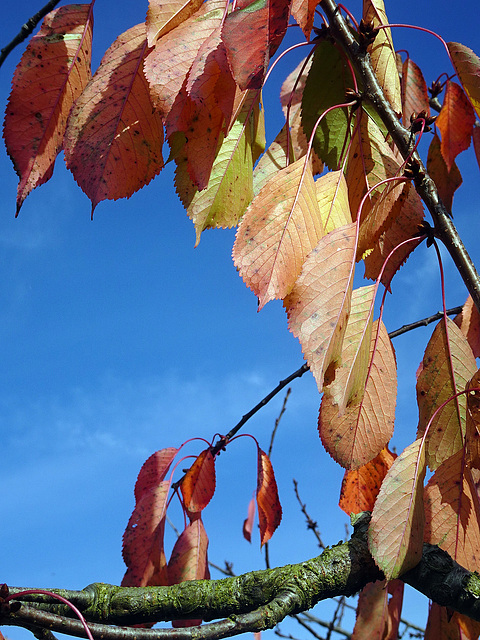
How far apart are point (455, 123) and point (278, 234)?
53cm

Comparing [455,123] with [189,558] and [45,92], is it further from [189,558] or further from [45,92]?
[189,558]

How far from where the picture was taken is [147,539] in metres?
1.29

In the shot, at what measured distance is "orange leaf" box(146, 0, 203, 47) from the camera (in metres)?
0.74

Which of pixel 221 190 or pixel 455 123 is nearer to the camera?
pixel 221 190

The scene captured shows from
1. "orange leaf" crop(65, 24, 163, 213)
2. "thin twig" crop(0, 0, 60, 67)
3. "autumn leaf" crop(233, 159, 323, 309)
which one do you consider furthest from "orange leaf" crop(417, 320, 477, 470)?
"thin twig" crop(0, 0, 60, 67)

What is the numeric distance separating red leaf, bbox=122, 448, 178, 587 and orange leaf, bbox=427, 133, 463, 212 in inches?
36.9

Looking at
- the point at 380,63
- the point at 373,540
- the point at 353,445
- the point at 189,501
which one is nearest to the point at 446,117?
the point at 380,63

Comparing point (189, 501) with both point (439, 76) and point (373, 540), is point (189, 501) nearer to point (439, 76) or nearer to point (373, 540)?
point (373, 540)

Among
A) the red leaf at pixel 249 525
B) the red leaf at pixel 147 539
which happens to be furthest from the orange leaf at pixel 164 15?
the red leaf at pixel 249 525

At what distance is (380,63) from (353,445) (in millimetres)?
728

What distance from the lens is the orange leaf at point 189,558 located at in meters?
1.33

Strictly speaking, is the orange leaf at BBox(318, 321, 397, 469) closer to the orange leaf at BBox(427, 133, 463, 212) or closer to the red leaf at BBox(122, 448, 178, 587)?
the orange leaf at BBox(427, 133, 463, 212)

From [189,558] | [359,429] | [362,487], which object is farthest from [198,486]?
[359,429]

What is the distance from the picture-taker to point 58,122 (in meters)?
0.85
